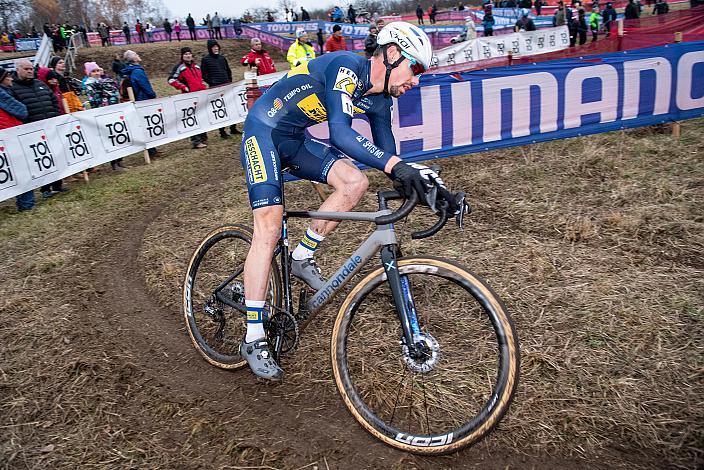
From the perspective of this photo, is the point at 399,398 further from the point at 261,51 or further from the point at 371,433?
the point at 261,51

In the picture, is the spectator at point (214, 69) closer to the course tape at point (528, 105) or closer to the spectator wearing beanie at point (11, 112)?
the spectator wearing beanie at point (11, 112)

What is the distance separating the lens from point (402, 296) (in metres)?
2.98

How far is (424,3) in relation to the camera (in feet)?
276

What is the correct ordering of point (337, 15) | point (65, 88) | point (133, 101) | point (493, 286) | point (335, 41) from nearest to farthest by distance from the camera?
1. point (493, 286)
2. point (65, 88)
3. point (133, 101)
4. point (335, 41)
5. point (337, 15)

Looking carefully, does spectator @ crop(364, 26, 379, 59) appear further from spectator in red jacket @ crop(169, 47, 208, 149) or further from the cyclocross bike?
the cyclocross bike

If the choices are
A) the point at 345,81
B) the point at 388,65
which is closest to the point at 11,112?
the point at 345,81

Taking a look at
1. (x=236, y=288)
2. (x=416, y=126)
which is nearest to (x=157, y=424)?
(x=236, y=288)

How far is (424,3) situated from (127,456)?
91.9 m

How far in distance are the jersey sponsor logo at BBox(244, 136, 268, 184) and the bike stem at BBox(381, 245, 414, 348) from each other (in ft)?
3.62

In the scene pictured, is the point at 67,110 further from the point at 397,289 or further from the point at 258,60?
the point at 397,289

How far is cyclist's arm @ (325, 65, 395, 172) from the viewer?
303 centimetres

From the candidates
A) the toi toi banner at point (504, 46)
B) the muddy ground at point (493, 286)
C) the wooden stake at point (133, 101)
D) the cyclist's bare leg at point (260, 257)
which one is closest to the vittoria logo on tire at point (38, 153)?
the muddy ground at point (493, 286)

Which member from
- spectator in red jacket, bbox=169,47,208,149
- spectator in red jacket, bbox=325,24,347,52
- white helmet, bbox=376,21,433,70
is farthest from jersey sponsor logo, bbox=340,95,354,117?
spectator in red jacket, bbox=325,24,347,52

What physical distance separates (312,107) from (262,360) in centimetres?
192
